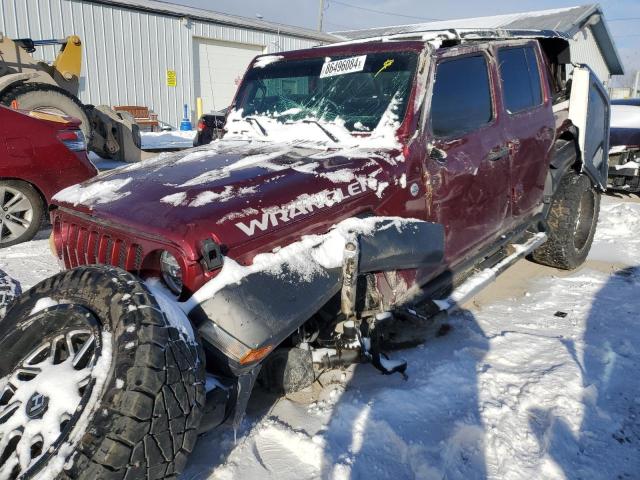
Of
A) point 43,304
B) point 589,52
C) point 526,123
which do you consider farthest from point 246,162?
point 589,52

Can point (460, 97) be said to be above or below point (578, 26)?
below

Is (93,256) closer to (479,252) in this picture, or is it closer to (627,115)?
(479,252)

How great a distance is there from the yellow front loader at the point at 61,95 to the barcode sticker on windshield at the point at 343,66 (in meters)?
5.77

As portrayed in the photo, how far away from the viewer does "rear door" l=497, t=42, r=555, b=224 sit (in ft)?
12.3

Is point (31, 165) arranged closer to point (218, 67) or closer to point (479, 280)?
point (479, 280)

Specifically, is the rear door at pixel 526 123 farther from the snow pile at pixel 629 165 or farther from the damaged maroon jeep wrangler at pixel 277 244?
the snow pile at pixel 629 165

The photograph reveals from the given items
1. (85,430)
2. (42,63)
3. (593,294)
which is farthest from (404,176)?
(42,63)

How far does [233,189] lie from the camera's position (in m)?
2.30

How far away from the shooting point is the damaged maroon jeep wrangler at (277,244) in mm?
1688

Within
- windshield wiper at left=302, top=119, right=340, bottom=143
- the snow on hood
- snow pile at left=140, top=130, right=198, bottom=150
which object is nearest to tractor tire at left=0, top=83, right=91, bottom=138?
snow pile at left=140, top=130, right=198, bottom=150

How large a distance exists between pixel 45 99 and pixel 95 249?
21.1 feet

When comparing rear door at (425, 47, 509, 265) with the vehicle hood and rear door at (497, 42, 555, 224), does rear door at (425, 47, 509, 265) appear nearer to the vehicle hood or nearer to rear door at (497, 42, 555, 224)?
rear door at (497, 42, 555, 224)

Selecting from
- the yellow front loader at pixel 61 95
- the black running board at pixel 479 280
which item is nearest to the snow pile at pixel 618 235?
the black running board at pixel 479 280

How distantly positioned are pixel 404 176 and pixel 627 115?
7984 mm
